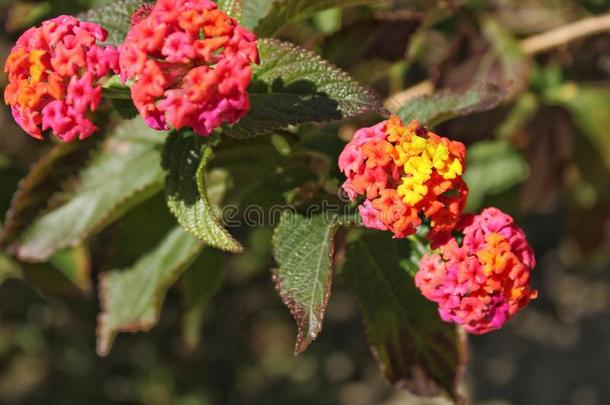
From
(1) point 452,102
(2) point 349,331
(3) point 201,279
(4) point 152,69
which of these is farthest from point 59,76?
(2) point 349,331

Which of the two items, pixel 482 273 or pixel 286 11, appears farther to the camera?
pixel 286 11

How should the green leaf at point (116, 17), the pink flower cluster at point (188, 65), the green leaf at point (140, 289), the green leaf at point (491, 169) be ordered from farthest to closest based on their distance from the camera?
the green leaf at point (491, 169) → the green leaf at point (140, 289) → the green leaf at point (116, 17) → the pink flower cluster at point (188, 65)

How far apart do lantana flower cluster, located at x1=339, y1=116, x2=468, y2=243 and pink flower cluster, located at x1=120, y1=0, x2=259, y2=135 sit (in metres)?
0.15

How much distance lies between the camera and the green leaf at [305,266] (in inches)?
38.8

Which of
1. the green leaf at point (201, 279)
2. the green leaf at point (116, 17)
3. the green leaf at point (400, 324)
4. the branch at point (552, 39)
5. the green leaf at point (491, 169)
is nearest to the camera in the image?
the green leaf at point (116, 17)

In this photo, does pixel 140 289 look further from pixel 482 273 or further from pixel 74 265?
pixel 482 273

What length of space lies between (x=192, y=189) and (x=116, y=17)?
0.27 m

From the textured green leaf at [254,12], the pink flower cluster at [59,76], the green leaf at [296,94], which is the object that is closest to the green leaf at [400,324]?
the green leaf at [296,94]

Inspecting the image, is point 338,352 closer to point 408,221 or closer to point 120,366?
point 120,366

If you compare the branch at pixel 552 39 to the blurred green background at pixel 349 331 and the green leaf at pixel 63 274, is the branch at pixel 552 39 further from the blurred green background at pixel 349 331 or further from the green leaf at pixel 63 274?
the green leaf at pixel 63 274

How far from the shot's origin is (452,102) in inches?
48.7

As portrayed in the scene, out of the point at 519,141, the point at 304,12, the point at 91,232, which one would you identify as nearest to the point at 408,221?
the point at 304,12

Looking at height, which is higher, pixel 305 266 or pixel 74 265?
pixel 305 266

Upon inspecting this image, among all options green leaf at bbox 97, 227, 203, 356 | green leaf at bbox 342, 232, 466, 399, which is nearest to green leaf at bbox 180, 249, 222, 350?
→ green leaf at bbox 97, 227, 203, 356
